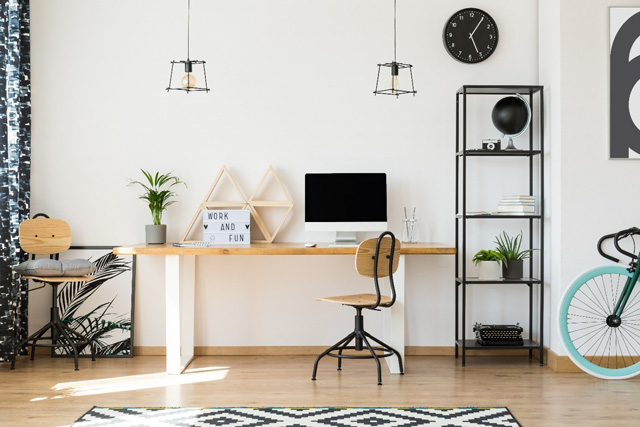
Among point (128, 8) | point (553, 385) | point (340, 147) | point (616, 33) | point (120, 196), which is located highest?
point (128, 8)

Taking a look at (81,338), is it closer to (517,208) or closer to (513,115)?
(517,208)

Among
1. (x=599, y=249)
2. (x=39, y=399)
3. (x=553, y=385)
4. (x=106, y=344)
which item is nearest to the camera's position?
(x=39, y=399)

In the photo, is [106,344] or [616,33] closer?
[616,33]

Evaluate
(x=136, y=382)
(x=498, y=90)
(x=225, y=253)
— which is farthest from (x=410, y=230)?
(x=136, y=382)

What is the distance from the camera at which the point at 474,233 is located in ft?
16.3

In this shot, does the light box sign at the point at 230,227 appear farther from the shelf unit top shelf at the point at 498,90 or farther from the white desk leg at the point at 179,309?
the shelf unit top shelf at the point at 498,90

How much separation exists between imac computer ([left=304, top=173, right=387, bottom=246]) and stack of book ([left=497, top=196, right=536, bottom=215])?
816mm

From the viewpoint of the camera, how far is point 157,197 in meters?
4.80

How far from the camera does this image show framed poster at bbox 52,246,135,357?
4938mm

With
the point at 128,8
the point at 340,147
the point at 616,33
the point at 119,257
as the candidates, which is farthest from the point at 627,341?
the point at 128,8

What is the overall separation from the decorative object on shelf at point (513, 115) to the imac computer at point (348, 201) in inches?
35.1

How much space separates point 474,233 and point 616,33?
1.60 metres

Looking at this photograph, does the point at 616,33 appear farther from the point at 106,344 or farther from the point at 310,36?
the point at 106,344

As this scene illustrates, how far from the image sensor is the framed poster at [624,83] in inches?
175
